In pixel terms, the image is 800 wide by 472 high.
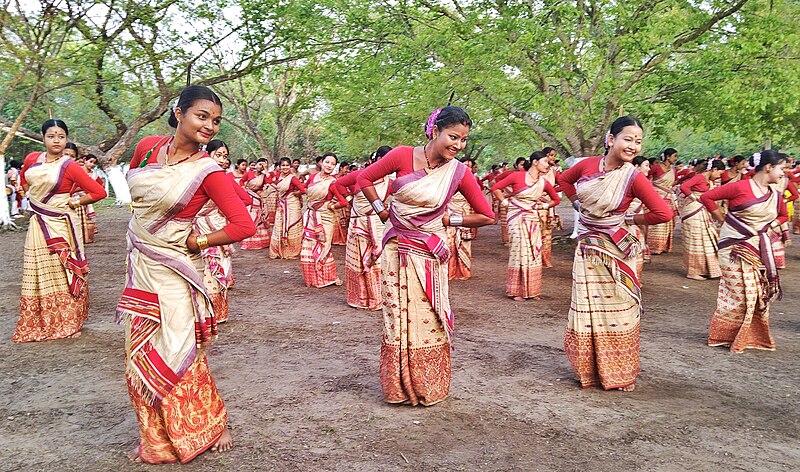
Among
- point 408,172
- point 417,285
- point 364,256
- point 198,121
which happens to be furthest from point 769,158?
point 198,121

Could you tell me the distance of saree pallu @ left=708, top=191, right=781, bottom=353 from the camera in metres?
5.95

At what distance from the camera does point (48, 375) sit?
17.6ft

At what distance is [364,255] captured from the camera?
827cm

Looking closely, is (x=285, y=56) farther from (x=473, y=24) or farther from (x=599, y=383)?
(x=599, y=383)

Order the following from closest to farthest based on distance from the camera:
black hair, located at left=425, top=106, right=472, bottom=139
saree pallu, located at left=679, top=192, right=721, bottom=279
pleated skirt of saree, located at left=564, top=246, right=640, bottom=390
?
black hair, located at left=425, top=106, right=472, bottom=139 < pleated skirt of saree, located at left=564, top=246, right=640, bottom=390 < saree pallu, located at left=679, top=192, right=721, bottom=279

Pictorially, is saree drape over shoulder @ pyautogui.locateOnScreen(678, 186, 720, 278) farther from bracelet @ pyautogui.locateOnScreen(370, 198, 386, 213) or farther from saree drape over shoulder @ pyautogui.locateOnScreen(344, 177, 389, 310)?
bracelet @ pyautogui.locateOnScreen(370, 198, 386, 213)

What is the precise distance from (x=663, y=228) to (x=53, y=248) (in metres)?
11.0

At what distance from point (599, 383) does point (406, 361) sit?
1672 mm

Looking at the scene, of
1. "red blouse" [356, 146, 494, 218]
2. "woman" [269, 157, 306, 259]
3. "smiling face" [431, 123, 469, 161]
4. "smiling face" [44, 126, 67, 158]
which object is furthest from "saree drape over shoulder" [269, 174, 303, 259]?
"smiling face" [431, 123, 469, 161]

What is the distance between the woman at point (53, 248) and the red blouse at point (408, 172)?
306 cm

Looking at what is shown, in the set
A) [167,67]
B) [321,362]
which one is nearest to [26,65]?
[167,67]

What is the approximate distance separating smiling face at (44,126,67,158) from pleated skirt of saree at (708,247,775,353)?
650cm

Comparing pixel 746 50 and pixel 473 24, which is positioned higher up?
pixel 473 24

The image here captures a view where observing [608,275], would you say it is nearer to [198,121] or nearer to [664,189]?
[198,121]
